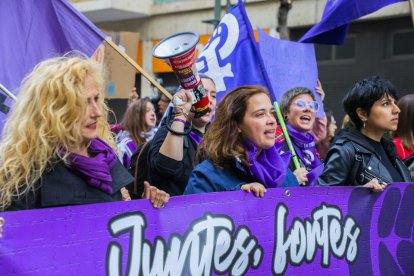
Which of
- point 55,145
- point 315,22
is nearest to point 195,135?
point 55,145

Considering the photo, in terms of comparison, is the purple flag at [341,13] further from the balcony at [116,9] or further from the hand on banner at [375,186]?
the balcony at [116,9]

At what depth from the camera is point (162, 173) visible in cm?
326

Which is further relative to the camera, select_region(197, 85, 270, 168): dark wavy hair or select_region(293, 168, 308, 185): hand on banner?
select_region(293, 168, 308, 185): hand on banner

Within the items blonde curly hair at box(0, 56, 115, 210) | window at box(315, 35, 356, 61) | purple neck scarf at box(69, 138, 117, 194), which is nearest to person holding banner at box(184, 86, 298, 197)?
purple neck scarf at box(69, 138, 117, 194)

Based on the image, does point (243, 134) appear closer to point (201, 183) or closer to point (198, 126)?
point (201, 183)

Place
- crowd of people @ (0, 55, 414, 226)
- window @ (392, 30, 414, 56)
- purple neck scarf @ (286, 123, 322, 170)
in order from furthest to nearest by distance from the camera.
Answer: window @ (392, 30, 414, 56)
purple neck scarf @ (286, 123, 322, 170)
crowd of people @ (0, 55, 414, 226)

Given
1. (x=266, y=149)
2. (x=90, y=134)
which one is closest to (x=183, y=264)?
(x=90, y=134)

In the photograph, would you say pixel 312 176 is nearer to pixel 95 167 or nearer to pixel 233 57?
pixel 233 57

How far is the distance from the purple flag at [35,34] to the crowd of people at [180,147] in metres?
0.93

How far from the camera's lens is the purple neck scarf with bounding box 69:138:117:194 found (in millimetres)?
2277

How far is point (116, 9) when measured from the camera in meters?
15.0

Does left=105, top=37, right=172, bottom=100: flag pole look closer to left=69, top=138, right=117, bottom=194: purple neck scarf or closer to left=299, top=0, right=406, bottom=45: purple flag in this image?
left=69, top=138, right=117, bottom=194: purple neck scarf

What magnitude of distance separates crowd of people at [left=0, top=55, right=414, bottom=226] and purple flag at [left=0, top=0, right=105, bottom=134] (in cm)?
93

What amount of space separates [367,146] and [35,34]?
7.32 feet
